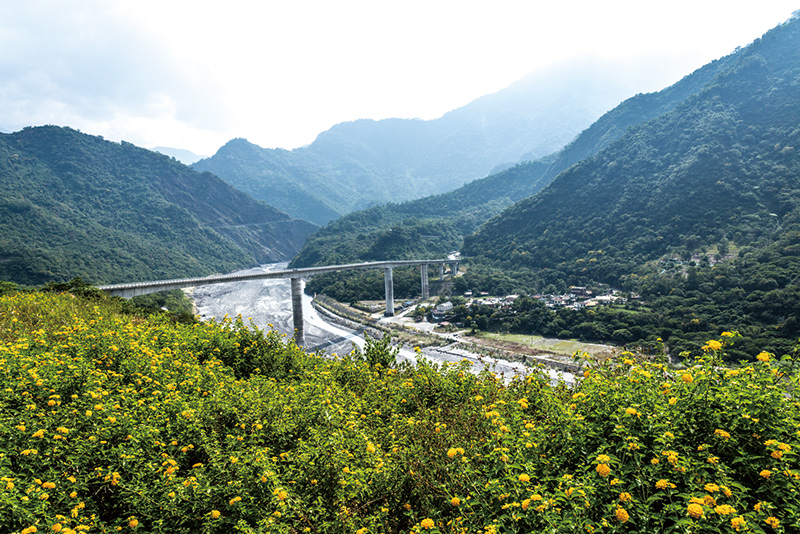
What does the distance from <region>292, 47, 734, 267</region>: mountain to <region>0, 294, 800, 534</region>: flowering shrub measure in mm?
89568

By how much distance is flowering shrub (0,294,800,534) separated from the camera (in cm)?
271

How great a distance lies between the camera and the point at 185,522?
3365 millimetres

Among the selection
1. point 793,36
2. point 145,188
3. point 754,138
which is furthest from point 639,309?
point 145,188

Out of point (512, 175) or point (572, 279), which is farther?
point (512, 175)

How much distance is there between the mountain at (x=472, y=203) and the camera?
107312 millimetres

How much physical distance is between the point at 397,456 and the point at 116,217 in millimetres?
123427

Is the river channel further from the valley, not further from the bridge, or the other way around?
the bridge

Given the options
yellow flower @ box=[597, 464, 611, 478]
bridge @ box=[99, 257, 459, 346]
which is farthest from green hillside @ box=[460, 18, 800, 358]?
yellow flower @ box=[597, 464, 611, 478]

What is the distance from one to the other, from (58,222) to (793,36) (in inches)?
7214

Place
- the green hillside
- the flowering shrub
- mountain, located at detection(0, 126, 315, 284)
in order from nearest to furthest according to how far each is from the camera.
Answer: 1. the flowering shrub
2. the green hillside
3. mountain, located at detection(0, 126, 315, 284)

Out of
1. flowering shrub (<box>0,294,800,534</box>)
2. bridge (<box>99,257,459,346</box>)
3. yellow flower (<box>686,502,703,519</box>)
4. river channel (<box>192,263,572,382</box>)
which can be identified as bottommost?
river channel (<box>192,263,572,382</box>)

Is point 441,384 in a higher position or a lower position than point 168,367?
lower

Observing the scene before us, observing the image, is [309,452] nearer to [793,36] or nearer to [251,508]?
[251,508]

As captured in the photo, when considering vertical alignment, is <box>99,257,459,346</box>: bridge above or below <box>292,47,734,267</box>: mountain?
below
